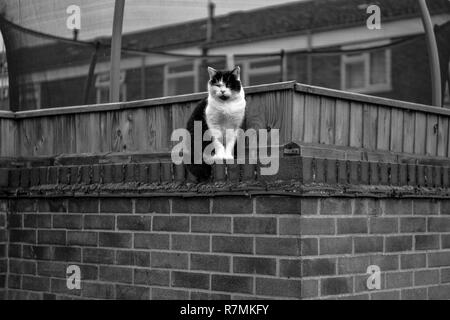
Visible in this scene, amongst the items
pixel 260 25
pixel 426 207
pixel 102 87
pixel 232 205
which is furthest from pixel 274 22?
pixel 232 205

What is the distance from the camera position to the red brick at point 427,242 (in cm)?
547

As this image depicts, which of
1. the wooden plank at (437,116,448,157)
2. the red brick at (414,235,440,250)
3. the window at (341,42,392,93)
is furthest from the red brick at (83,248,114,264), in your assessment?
the window at (341,42,392,93)

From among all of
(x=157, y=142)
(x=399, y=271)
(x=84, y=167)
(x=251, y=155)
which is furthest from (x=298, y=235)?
(x=84, y=167)

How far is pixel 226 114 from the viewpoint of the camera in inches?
190

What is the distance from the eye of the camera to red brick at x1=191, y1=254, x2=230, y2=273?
4859 millimetres

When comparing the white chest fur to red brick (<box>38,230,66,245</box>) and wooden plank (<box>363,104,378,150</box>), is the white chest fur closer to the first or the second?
wooden plank (<box>363,104,378,150</box>)

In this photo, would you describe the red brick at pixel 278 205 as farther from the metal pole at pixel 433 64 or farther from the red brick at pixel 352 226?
the metal pole at pixel 433 64

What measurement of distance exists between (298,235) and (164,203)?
1121 millimetres

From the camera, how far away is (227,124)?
15.9ft

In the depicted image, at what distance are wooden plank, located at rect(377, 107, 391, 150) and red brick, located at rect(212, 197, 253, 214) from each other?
1.17 m

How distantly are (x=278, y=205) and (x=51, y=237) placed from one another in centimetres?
216

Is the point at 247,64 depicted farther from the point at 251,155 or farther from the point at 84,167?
the point at 251,155

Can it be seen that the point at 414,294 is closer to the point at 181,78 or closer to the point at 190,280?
the point at 190,280

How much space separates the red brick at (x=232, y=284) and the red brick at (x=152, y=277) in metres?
0.42
